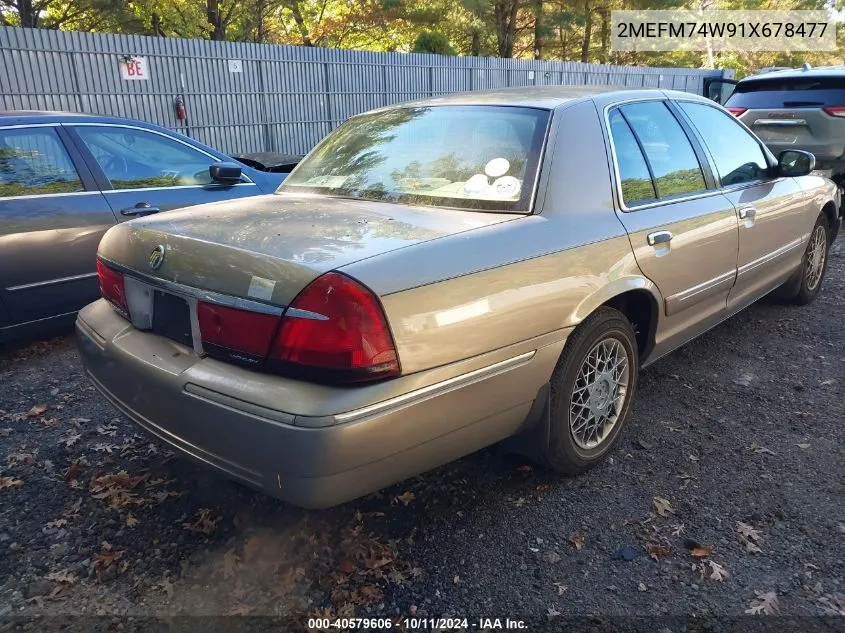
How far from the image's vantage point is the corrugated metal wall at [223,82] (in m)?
8.55

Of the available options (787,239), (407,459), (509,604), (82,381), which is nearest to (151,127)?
(82,381)

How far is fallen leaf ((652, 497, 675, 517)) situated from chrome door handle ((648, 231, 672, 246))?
1.13m

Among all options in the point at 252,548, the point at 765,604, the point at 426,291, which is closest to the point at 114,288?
the point at 252,548

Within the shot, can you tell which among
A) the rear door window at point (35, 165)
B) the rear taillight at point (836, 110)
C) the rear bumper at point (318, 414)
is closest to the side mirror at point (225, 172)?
the rear door window at point (35, 165)

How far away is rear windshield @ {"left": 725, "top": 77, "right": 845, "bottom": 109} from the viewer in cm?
786

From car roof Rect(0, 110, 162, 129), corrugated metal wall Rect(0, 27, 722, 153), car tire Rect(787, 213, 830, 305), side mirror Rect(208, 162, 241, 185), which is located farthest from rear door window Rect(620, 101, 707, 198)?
corrugated metal wall Rect(0, 27, 722, 153)

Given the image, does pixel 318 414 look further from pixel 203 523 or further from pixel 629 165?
pixel 629 165

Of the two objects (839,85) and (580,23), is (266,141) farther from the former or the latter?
(580,23)

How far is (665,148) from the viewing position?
340cm

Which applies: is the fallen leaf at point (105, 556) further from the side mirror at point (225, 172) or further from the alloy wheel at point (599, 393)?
the side mirror at point (225, 172)

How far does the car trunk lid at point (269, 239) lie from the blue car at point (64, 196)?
1.72 metres

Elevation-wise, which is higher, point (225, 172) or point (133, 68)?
point (133, 68)

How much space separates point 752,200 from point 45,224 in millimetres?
4365

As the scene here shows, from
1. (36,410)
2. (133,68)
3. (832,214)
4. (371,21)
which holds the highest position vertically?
(371,21)
